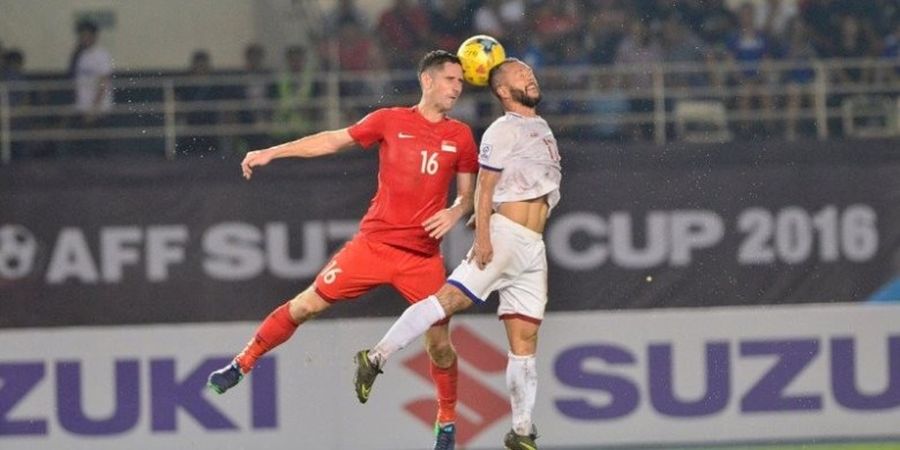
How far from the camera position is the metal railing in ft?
55.5

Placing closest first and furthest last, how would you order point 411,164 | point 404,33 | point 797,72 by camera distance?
point 411,164
point 797,72
point 404,33

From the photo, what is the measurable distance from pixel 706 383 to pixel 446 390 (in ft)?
8.86

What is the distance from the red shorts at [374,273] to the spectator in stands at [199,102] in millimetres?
4834

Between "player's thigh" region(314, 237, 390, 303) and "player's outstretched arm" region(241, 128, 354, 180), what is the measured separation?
590 mm

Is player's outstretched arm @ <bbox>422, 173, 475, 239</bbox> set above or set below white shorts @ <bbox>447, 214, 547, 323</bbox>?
above

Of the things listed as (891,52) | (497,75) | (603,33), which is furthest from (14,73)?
(891,52)

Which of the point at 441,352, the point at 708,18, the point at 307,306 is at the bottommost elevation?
the point at 441,352

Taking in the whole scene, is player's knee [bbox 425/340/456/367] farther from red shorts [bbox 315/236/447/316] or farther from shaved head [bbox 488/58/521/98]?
shaved head [bbox 488/58/521/98]

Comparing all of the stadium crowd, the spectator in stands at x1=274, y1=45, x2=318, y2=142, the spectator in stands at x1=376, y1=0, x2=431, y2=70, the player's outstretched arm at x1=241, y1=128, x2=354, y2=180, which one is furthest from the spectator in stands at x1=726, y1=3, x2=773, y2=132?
the player's outstretched arm at x1=241, y1=128, x2=354, y2=180

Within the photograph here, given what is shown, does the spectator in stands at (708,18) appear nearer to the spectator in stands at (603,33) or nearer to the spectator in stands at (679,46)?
the spectator in stands at (679,46)

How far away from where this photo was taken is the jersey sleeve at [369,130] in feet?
41.1

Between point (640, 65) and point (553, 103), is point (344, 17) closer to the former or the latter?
point (553, 103)

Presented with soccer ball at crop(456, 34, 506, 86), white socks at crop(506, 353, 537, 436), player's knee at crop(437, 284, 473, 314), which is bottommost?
white socks at crop(506, 353, 537, 436)

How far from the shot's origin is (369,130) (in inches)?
493
